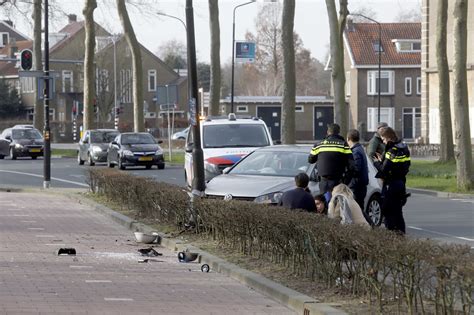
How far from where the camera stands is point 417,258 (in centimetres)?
887

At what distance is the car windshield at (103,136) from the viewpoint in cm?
4981

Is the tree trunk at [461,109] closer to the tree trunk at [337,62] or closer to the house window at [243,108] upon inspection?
the tree trunk at [337,62]

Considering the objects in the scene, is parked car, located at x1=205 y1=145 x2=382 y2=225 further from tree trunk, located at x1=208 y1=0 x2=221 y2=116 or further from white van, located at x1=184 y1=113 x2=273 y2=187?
tree trunk, located at x1=208 y1=0 x2=221 y2=116

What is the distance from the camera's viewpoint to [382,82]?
87625 millimetres

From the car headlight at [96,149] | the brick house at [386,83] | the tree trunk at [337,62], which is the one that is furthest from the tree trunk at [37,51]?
the brick house at [386,83]

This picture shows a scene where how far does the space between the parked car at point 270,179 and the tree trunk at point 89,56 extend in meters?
33.3

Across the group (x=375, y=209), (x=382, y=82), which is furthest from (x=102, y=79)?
(x=375, y=209)

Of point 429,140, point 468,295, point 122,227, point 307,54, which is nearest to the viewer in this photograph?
point 468,295

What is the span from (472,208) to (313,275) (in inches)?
550

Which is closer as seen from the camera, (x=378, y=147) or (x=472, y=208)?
(x=378, y=147)

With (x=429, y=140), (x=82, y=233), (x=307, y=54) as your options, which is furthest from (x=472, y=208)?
(x=307, y=54)

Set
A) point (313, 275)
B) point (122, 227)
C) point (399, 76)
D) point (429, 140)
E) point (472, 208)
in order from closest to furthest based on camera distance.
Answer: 1. point (313, 275)
2. point (122, 227)
3. point (472, 208)
4. point (429, 140)
5. point (399, 76)

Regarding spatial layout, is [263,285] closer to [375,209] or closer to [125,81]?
[375,209]

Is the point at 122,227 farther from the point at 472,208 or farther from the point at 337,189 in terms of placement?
the point at 472,208
